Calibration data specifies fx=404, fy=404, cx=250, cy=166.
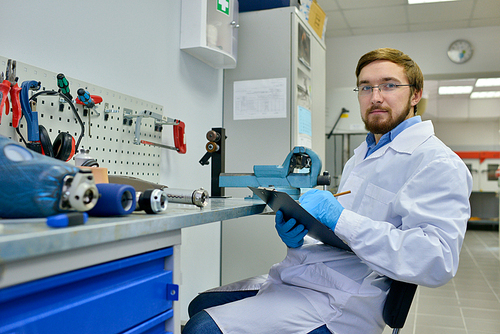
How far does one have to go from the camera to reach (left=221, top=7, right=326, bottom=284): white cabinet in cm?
251

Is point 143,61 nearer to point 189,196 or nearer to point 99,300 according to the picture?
point 189,196

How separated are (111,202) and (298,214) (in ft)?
1.87

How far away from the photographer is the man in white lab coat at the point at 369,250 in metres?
1.04

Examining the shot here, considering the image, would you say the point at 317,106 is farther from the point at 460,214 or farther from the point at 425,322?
the point at 460,214

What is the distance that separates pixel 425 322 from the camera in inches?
111

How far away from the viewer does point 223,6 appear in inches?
87.4

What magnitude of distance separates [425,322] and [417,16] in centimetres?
352

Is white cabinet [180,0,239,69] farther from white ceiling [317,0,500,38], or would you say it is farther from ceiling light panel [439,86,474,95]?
ceiling light panel [439,86,474,95]

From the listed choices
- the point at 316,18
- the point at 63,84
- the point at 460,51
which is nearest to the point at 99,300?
the point at 63,84

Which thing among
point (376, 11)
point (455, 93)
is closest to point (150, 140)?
point (376, 11)

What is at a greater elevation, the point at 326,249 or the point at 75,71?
the point at 75,71

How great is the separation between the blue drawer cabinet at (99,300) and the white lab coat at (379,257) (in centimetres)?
28

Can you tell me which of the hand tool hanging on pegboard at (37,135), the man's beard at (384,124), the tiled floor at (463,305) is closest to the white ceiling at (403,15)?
the tiled floor at (463,305)

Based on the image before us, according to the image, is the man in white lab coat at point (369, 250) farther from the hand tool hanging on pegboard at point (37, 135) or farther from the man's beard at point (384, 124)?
the hand tool hanging on pegboard at point (37, 135)
